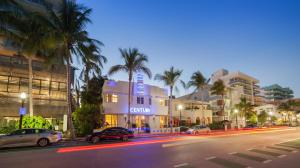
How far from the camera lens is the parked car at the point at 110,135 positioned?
19.4 m

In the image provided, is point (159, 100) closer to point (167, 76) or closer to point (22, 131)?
point (167, 76)

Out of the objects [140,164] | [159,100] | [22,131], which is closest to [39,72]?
[22,131]

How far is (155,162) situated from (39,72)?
89.2 feet

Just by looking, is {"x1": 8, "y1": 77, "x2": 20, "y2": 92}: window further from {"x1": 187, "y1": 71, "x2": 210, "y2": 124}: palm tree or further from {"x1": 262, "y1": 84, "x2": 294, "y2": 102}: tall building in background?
{"x1": 262, "y1": 84, "x2": 294, "y2": 102}: tall building in background

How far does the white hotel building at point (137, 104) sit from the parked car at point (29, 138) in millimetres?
13394

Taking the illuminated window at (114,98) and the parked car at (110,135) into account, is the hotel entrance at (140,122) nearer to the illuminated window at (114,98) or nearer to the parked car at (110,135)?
the illuminated window at (114,98)

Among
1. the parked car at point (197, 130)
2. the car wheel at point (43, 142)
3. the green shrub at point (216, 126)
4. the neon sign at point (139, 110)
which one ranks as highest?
the neon sign at point (139, 110)

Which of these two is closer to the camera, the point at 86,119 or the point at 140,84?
the point at 86,119

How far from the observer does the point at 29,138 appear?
52.1 ft

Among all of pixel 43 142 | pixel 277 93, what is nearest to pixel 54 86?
pixel 43 142

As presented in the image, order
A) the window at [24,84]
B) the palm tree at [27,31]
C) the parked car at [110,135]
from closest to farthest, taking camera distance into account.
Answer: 1. the parked car at [110,135]
2. the palm tree at [27,31]
3. the window at [24,84]

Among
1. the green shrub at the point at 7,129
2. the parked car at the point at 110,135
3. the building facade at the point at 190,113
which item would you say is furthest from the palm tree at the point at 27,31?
the building facade at the point at 190,113

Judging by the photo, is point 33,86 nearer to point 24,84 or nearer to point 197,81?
point 24,84

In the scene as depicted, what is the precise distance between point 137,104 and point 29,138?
19048mm
